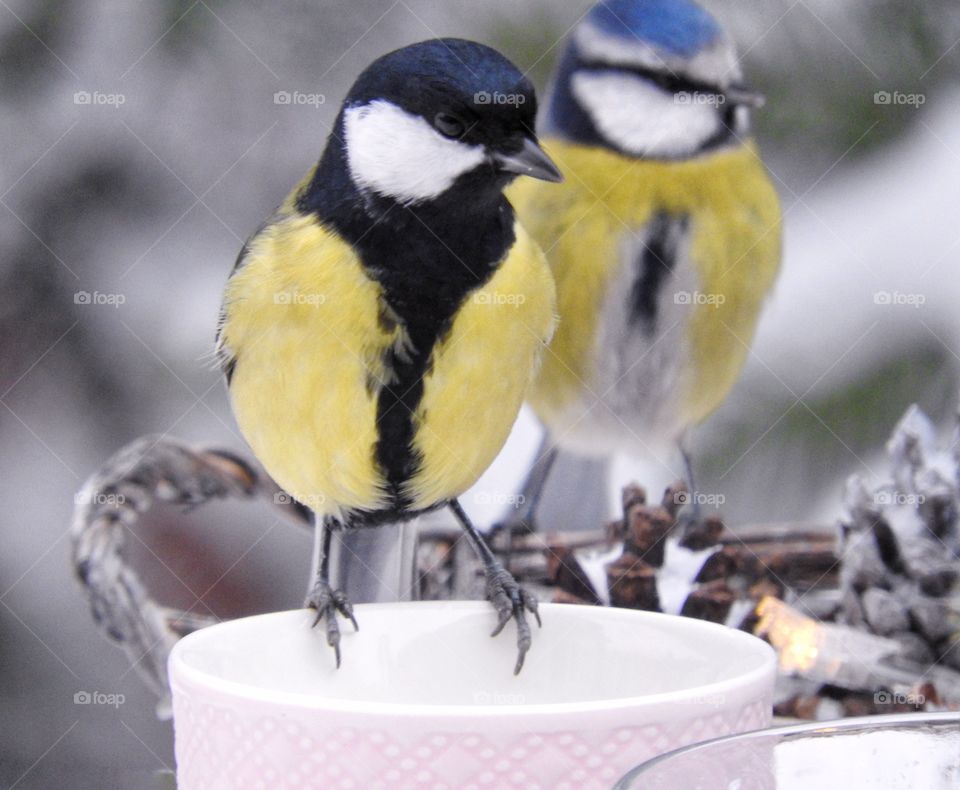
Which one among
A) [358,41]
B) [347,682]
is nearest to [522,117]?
[358,41]

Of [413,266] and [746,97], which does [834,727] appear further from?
[746,97]

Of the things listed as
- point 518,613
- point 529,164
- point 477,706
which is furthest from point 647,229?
point 477,706

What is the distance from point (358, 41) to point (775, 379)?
33 centimetres

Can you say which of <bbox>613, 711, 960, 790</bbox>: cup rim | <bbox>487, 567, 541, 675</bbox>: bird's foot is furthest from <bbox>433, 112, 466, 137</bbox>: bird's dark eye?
<bbox>613, 711, 960, 790</bbox>: cup rim

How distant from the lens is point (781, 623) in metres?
0.68

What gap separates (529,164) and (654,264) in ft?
0.53

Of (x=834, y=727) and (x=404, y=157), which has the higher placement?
(x=404, y=157)

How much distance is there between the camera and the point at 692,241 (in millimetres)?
652

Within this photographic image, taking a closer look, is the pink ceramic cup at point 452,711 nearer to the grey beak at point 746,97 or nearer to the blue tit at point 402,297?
the blue tit at point 402,297

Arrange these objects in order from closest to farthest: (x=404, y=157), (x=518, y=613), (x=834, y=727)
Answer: (x=834, y=727), (x=518, y=613), (x=404, y=157)

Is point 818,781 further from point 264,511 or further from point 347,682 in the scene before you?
point 264,511

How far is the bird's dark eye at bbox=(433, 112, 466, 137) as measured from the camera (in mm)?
521

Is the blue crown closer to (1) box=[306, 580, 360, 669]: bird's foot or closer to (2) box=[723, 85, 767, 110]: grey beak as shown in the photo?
(2) box=[723, 85, 767, 110]: grey beak

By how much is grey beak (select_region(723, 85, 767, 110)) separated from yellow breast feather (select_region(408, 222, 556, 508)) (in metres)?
0.16
